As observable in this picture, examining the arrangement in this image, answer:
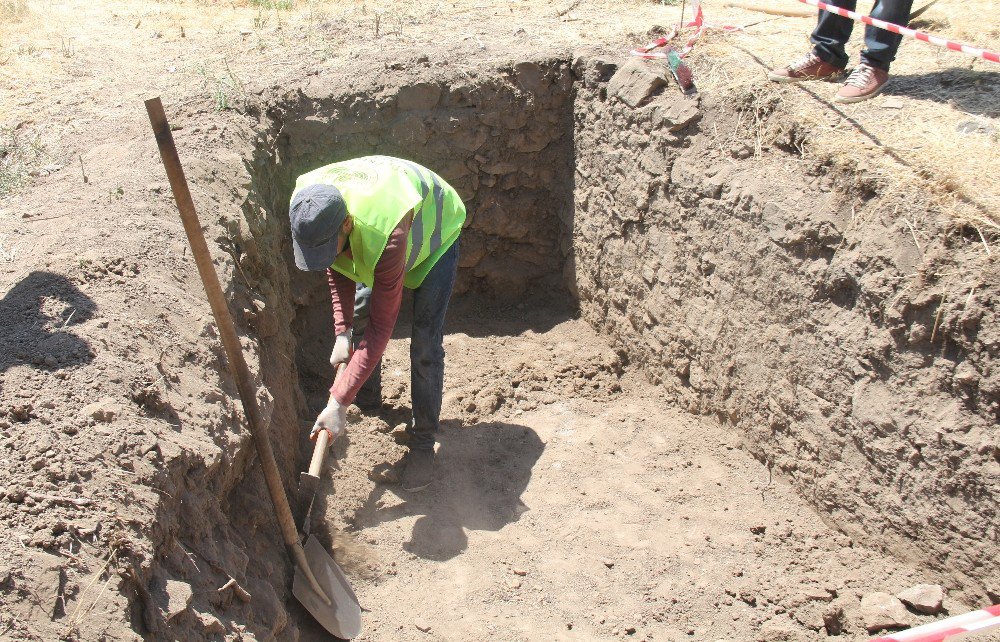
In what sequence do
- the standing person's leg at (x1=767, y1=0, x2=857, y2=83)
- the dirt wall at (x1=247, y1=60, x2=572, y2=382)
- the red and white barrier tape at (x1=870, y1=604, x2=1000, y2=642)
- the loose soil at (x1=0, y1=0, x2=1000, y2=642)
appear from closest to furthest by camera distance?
1. the loose soil at (x1=0, y1=0, x2=1000, y2=642)
2. the red and white barrier tape at (x1=870, y1=604, x2=1000, y2=642)
3. the standing person's leg at (x1=767, y1=0, x2=857, y2=83)
4. the dirt wall at (x1=247, y1=60, x2=572, y2=382)

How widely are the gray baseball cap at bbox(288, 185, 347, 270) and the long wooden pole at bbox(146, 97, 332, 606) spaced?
441 mm

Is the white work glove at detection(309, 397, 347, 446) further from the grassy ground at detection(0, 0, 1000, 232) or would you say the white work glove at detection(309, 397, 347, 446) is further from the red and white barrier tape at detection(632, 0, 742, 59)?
the red and white barrier tape at detection(632, 0, 742, 59)

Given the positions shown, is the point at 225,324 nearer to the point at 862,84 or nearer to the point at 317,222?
the point at 317,222

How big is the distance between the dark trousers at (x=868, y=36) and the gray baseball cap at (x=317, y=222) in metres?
2.77

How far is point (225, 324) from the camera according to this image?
2656 millimetres

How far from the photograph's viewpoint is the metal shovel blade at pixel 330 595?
3070 mm

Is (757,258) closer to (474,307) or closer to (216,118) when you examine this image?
(474,307)

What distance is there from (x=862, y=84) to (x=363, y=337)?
278 cm

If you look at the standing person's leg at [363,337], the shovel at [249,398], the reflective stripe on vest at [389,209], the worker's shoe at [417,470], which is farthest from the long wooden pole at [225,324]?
the standing person's leg at [363,337]

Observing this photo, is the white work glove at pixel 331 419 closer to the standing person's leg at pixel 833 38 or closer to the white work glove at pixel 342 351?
the white work glove at pixel 342 351

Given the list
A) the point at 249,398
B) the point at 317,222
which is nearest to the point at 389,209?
the point at 317,222

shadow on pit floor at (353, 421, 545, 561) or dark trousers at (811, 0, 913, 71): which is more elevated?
dark trousers at (811, 0, 913, 71)

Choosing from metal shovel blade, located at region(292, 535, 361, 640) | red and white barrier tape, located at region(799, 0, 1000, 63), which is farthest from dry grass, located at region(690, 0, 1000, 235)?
metal shovel blade, located at region(292, 535, 361, 640)

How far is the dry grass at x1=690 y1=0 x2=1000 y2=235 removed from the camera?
3244mm
